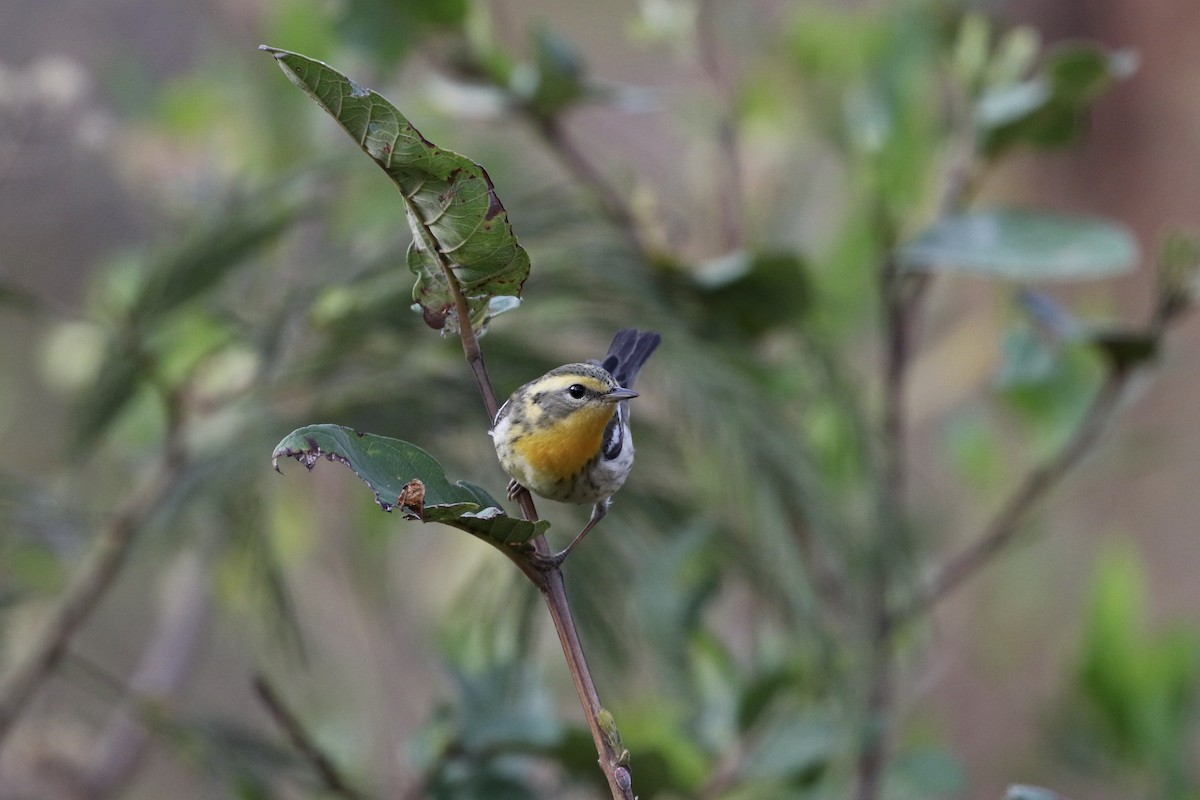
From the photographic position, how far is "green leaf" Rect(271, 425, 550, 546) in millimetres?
398

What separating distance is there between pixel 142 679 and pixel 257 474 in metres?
0.80

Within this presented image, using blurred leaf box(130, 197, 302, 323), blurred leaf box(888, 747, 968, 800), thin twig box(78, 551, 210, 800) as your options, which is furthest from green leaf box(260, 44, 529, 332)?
thin twig box(78, 551, 210, 800)

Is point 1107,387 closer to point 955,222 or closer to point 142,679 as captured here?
point 955,222

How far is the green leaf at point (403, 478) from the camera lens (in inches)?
15.7

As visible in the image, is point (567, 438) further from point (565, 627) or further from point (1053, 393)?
point (1053, 393)

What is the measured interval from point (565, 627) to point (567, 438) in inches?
7.1

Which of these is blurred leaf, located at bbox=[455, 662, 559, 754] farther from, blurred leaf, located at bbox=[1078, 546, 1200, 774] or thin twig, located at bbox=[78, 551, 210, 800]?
blurred leaf, located at bbox=[1078, 546, 1200, 774]

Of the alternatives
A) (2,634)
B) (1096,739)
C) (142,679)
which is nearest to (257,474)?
(2,634)

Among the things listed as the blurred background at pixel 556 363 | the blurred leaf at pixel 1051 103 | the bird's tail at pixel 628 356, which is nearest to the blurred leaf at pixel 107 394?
the blurred background at pixel 556 363

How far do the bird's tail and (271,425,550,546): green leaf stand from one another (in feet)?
0.76

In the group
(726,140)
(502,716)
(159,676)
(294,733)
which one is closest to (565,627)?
(294,733)

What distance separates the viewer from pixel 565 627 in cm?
41

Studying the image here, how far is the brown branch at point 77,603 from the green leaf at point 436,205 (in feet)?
1.74

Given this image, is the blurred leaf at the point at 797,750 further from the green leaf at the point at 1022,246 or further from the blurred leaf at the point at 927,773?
the green leaf at the point at 1022,246
